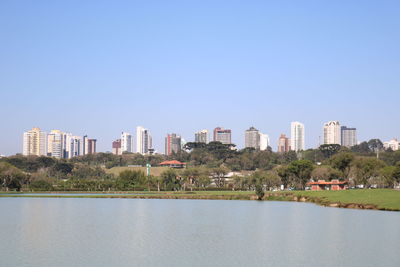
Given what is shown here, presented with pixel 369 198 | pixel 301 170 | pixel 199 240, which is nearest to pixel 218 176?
pixel 301 170

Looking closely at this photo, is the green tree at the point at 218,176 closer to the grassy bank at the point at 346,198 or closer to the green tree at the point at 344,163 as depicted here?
the green tree at the point at 344,163

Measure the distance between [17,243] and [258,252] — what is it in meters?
14.0

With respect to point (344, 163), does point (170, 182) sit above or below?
below

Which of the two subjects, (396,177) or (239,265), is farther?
(396,177)

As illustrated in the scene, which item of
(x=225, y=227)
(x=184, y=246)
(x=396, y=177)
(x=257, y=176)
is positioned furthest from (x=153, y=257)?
(x=257, y=176)

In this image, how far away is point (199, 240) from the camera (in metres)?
36.2

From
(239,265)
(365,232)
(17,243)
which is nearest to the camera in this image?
(239,265)

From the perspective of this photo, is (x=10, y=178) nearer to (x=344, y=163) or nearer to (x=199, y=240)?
(x=344, y=163)

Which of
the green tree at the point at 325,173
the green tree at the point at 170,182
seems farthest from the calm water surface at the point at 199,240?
the green tree at the point at 170,182

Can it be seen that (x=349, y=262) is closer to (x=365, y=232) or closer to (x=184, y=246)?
(x=184, y=246)

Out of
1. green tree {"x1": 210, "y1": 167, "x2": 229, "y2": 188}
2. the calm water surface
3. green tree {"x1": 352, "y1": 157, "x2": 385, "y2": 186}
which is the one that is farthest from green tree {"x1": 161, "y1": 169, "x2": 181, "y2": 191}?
the calm water surface

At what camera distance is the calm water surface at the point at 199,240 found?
28.9 meters

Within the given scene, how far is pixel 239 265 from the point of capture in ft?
90.2

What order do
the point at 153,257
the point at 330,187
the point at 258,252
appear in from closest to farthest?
the point at 153,257 → the point at 258,252 → the point at 330,187
